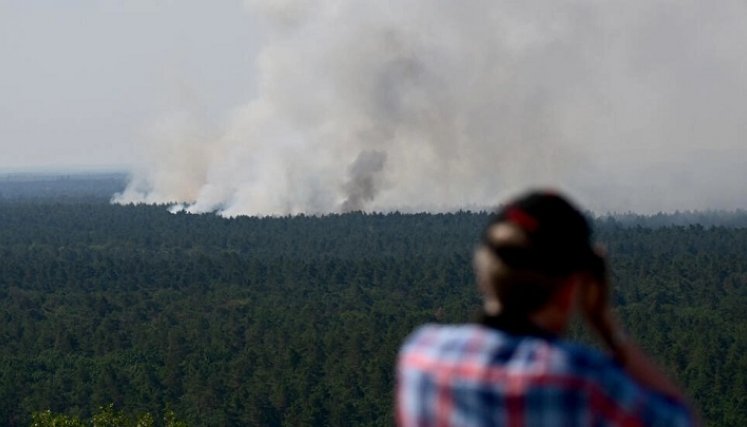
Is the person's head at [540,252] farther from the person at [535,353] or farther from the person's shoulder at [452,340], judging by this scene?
the person's shoulder at [452,340]

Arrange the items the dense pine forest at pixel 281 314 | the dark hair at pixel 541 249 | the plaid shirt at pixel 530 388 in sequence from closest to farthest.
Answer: the plaid shirt at pixel 530 388 → the dark hair at pixel 541 249 → the dense pine forest at pixel 281 314

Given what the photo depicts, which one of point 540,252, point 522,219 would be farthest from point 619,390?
point 522,219

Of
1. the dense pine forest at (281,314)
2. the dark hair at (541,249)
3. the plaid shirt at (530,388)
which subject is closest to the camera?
the plaid shirt at (530,388)

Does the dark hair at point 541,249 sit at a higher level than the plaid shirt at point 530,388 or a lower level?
higher

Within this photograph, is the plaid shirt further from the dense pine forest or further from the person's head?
the dense pine forest

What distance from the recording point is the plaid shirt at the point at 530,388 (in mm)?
5023

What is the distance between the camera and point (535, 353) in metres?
5.10

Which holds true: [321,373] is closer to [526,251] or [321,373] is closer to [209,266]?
[209,266]

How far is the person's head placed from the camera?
5277mm

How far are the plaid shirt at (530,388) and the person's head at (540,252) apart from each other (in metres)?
0.17

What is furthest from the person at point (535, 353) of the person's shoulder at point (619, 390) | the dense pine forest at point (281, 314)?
the dense pine forest at point (281, 314)

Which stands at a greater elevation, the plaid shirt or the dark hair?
the dark hair

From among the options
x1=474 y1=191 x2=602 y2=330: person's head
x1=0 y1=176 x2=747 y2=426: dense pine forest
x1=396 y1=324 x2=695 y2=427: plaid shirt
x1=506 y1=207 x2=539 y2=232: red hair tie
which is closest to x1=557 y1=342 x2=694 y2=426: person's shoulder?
x1=396 y1=324 x2=695 y2=427: plaid shirt

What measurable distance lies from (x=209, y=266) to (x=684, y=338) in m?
69.8
